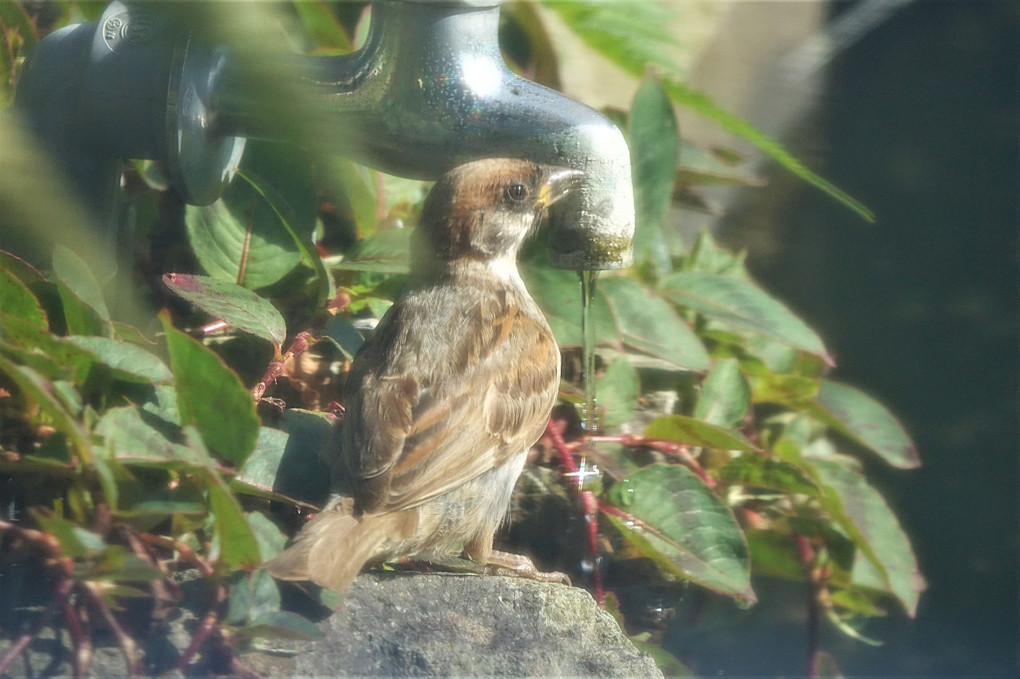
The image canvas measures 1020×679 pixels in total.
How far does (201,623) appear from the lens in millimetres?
2033

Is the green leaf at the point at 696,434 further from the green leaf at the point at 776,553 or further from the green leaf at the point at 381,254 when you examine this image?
the green leaf at the point at 381,254

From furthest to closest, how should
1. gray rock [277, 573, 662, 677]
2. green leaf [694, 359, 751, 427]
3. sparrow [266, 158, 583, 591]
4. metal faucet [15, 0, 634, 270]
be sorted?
green leaf [694, 359, 751, 427]
metal faucet [15, 0, 634, 270]
sparrow [266, 158, 583, 591]
gray rock [277, 573, 662, 677]

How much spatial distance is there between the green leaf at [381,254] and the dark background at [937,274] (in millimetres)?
2511

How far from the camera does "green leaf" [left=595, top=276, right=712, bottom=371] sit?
3.24 m

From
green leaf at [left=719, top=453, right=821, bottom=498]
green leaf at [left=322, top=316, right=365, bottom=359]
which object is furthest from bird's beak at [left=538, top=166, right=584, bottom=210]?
green leaf at [left=719, top=453, right=821, bottom=498]

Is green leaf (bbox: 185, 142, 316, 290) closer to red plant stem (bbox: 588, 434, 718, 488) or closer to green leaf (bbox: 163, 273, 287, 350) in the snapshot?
green leaf (bbox: 163, 273, 287, 350)

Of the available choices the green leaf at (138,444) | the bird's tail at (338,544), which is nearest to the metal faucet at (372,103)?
the green leaf at (138,444)

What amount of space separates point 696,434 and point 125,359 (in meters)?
1.61

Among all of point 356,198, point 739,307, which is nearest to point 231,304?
point 356,198

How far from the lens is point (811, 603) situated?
341 cm

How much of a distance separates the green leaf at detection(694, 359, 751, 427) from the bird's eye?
90 centimetres

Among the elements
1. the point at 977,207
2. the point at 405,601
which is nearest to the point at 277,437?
the point at 405,601

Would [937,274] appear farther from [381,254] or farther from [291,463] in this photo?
[291,463]

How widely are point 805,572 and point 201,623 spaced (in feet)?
6.86
